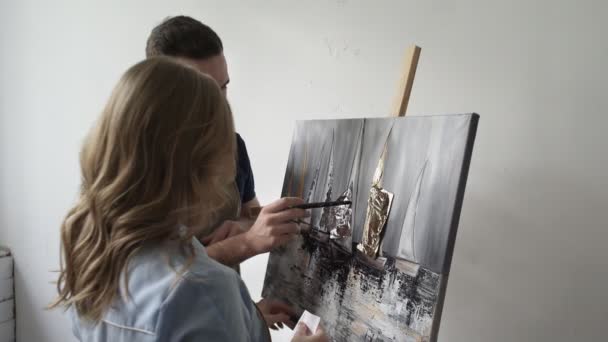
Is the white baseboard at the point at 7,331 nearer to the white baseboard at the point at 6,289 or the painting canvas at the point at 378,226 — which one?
the white baseboard at the point at 6,289

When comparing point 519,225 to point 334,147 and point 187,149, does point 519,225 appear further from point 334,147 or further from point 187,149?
point 187,149

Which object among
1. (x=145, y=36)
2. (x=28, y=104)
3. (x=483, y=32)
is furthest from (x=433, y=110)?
(x=28, y=104)

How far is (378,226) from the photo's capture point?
86 cm

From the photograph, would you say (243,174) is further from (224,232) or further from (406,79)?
(406,79)

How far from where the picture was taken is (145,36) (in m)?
1.95

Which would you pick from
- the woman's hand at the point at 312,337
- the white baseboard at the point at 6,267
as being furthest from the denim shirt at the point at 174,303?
the white baseboard at the point at 6,267

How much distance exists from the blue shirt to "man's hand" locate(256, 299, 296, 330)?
0.39 meters

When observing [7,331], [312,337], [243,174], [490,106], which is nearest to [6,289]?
[7,331]

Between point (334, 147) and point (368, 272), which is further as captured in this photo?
point (334, 147)

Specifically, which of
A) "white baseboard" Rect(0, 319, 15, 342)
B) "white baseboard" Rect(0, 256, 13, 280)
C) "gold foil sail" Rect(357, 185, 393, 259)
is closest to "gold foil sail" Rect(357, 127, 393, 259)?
"gold foil sail" Rect(357, 185, 393, 259)

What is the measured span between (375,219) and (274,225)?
0.26 meters

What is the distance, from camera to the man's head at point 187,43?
45.4 inches

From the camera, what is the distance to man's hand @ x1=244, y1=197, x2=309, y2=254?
0.98 meters

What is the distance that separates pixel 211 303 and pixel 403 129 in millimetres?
524
